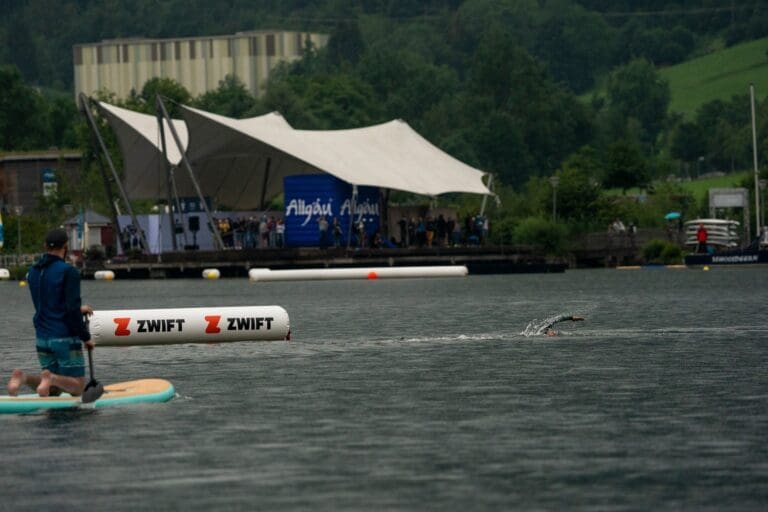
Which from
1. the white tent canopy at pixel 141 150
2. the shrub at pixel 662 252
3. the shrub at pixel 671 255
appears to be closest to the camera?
the white tent canopy at pixel 141 150

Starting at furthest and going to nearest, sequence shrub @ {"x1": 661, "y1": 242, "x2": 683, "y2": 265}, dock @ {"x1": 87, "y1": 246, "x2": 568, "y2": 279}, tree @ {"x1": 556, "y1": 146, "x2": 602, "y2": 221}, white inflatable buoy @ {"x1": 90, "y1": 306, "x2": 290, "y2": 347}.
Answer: tree @ {"x1": 556, "y1": 146, "x2": 602, "y2": 221}
shrub @ {"x1": 661, "y1": 242, "x2": 683, "y2": 265}
dock @ {"x1": 87, "y1": 246, "x2": 568, "y2": 279}
white inflatable buoy @ {"x1": 90, "y1": 306, "x2": 290, "y2": 347}

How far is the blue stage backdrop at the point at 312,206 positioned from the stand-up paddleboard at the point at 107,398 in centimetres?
6437

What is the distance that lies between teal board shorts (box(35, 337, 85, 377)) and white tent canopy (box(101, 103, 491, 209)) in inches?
2527

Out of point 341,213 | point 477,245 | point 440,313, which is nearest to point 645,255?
point 477,245

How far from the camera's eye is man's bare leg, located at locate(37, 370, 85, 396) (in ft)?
69.7

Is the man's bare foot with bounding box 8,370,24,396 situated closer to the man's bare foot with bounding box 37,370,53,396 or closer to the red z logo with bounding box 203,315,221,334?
the man's bare foot with bounding box 37,370,53,396

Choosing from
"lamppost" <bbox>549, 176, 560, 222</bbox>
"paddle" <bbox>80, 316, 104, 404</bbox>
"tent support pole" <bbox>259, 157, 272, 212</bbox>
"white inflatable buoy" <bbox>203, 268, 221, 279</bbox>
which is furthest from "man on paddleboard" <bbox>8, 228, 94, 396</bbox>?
"tent support pole" <bbox>259, 157, 272, 212</bbox>

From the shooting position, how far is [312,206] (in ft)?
288

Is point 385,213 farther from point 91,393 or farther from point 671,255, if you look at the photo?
point 91,393

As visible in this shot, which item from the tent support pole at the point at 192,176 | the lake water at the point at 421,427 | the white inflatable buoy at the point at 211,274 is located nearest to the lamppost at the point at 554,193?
the tent support pole at the point at 192,176

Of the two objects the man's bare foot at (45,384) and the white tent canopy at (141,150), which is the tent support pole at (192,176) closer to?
the white tent canopy at (141,150)

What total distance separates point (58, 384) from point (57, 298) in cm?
114

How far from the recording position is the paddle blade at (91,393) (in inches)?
838

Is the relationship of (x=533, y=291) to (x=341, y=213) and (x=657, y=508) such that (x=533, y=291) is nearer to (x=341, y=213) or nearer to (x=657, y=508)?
(x=341, y=213)
